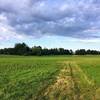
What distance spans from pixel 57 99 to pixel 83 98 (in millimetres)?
1362

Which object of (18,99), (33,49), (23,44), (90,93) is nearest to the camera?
(18,99)

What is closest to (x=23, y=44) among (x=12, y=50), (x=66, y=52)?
(x=12, y=50)

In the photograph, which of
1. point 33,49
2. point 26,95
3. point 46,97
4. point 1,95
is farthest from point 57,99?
point 33,49

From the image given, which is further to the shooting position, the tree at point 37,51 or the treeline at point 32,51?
the treeline at point 32,51

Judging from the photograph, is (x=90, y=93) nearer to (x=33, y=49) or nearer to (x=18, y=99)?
(x=18, y=99)

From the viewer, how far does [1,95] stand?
1562cm

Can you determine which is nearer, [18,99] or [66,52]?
[18,99]

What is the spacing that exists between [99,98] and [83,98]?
0.80m

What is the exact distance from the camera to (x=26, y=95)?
15.6 meters

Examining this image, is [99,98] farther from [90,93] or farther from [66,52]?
[66,52]

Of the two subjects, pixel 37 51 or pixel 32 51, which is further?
pixel 32 51

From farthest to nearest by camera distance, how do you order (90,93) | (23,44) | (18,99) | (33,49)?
(23,44), (33,49), (90,93), (18,99)

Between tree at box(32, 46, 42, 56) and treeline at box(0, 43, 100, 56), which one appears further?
treeline at box(0, 43, 100, 56)

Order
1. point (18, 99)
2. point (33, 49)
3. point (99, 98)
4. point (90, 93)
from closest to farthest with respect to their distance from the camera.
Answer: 1. point (18, 99)
2. point (99, 98)
3. point (90, 93)
4. point (33, 49)
